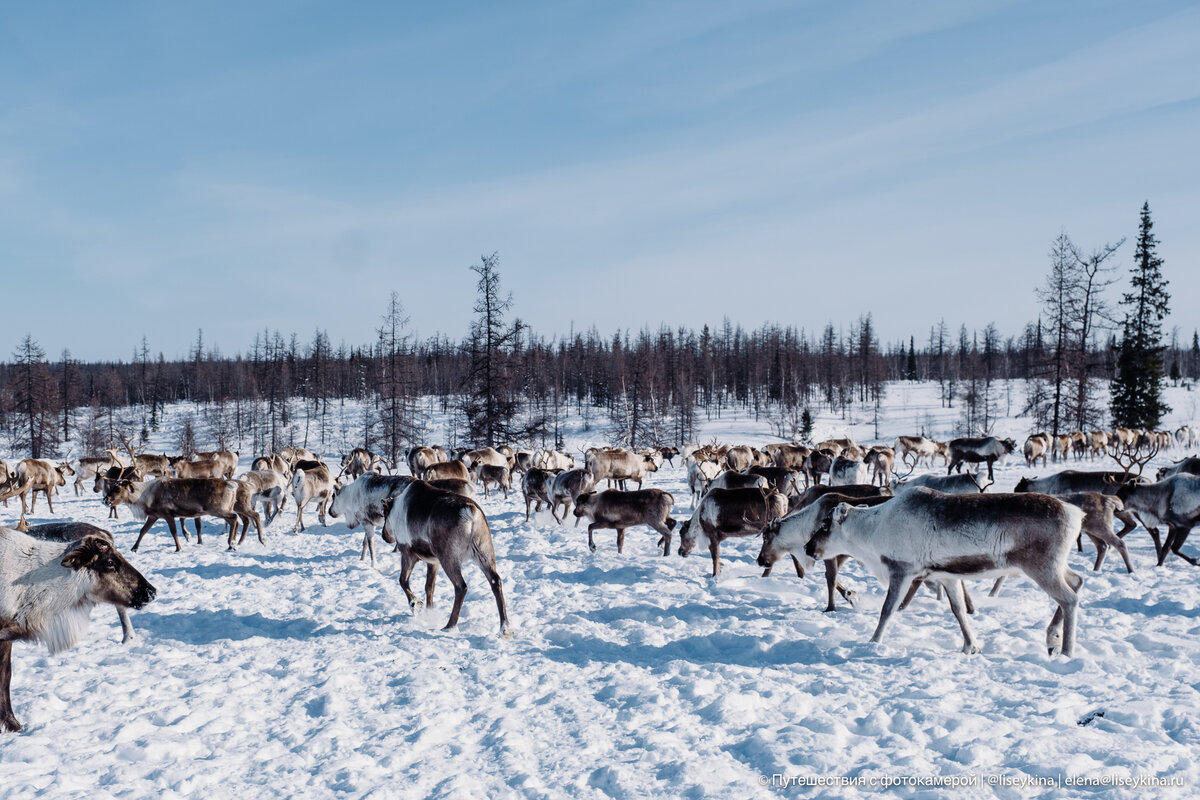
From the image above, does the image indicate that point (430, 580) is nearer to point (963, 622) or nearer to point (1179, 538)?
point (963, 622)

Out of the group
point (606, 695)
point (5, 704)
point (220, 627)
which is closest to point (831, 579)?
point (606, 695)

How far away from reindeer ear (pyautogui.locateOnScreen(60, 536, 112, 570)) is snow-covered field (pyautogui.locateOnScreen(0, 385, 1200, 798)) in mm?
1216

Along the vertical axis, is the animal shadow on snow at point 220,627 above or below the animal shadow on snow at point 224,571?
above

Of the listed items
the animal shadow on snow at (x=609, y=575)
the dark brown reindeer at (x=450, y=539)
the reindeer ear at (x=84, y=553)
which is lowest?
the animal shadow on snow at (x=609, y=575)

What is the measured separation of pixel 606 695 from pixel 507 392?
119 ft

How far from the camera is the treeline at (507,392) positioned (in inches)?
1928

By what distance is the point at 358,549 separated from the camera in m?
13.3

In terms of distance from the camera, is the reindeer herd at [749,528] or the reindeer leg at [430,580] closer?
the reindeer herd at [749,528]

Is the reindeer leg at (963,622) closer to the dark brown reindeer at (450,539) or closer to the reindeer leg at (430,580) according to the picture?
the dark brown reindeer at (450,539)

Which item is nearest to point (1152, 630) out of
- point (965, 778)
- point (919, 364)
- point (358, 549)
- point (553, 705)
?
point (965, 778)

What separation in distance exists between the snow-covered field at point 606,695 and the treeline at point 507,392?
24.2 m

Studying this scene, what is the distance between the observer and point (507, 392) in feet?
136

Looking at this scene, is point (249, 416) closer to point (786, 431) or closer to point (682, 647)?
point (786, 431)

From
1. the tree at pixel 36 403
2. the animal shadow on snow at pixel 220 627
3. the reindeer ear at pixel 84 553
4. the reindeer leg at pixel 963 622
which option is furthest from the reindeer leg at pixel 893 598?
the tree at pixel 36 403
